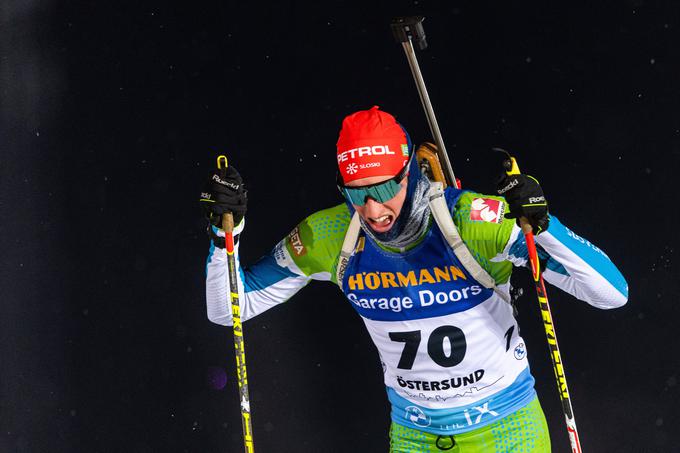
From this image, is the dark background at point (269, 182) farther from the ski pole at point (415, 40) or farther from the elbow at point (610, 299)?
the elbow at point (610, 299)

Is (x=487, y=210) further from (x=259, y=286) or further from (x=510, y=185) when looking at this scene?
(x=259, y=286)

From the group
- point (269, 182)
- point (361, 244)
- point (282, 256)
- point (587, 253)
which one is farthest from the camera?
point (269, 182)

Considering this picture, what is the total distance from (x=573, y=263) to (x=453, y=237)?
0.29 metres

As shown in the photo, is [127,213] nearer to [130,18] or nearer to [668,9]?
[130,18]

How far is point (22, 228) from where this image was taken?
3.08 meters

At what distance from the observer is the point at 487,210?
7.80 ft

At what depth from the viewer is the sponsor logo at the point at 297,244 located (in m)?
2.62

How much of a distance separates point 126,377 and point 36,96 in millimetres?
966

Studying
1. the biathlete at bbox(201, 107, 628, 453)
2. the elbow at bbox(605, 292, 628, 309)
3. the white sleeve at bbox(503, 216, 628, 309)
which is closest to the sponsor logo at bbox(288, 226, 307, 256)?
the biathlete at bbox(201, 107, 628, 453)

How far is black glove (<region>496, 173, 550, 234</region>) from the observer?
221 cm

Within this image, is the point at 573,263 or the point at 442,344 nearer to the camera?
the point at 573,263

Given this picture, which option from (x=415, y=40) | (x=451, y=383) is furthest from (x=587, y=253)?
(x=415, y=40)

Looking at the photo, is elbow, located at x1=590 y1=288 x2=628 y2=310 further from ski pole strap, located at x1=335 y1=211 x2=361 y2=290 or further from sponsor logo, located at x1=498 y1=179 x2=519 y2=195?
ski pole strap, located at x1=335 y1=211 x2=361 y2=290

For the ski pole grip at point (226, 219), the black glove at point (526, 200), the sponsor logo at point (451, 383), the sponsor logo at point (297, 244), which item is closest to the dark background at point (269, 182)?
the sponsor logo at point (297, 244)
